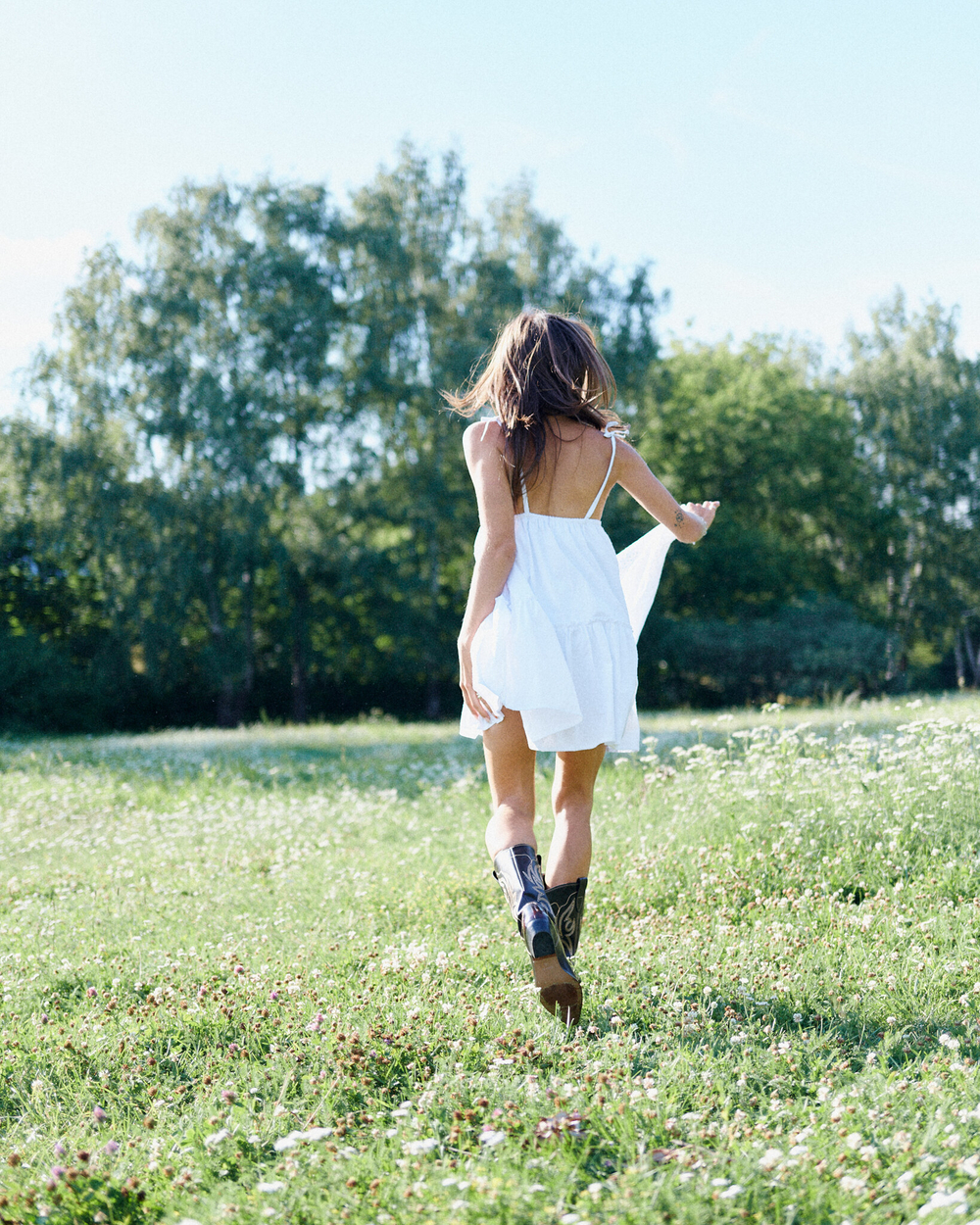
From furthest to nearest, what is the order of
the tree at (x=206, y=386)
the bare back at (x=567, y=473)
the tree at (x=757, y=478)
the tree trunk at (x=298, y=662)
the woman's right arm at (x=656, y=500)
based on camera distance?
the tree at (x=757, y=478)
the tree trunk at (x=298, y=662)
the tree at (x=206, y=386)
the woman's right arm at (x=656, y=500)
the bare back at (x=567, y=473)

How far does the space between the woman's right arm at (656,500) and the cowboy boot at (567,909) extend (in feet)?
4.37

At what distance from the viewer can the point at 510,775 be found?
11.3ft

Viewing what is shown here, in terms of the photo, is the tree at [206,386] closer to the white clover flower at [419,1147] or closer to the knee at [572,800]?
the knee at [572,800]

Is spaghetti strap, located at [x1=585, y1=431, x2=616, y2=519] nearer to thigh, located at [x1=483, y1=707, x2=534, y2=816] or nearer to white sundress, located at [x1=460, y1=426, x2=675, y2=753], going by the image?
white sundress, located at [x1=460, y1=426, x2=675, y2=753]

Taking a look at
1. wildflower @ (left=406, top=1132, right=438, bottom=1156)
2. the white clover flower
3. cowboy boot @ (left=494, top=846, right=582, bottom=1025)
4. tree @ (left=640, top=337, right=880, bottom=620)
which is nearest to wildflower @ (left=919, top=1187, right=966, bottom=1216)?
wildflower @ (left=406, top=1132, right=438, bottom=1156)

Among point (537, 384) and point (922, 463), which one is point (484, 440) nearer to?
point (537, 384)

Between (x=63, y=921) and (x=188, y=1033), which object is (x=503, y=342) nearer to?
(x=188, y=1033)

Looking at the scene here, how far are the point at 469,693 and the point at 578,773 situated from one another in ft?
1.71

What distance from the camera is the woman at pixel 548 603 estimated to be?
3.31 metres

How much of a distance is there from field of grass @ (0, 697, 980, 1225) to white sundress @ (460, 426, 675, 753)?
96cm

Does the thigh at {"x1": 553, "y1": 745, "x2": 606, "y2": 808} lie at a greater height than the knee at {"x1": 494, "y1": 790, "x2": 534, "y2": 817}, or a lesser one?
greater

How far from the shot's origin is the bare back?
3.52 metres

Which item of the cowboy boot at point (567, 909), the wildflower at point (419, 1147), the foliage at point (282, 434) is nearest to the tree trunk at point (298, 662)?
the foliage at point (282, 434)

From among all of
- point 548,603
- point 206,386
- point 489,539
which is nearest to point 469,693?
point 548,603
